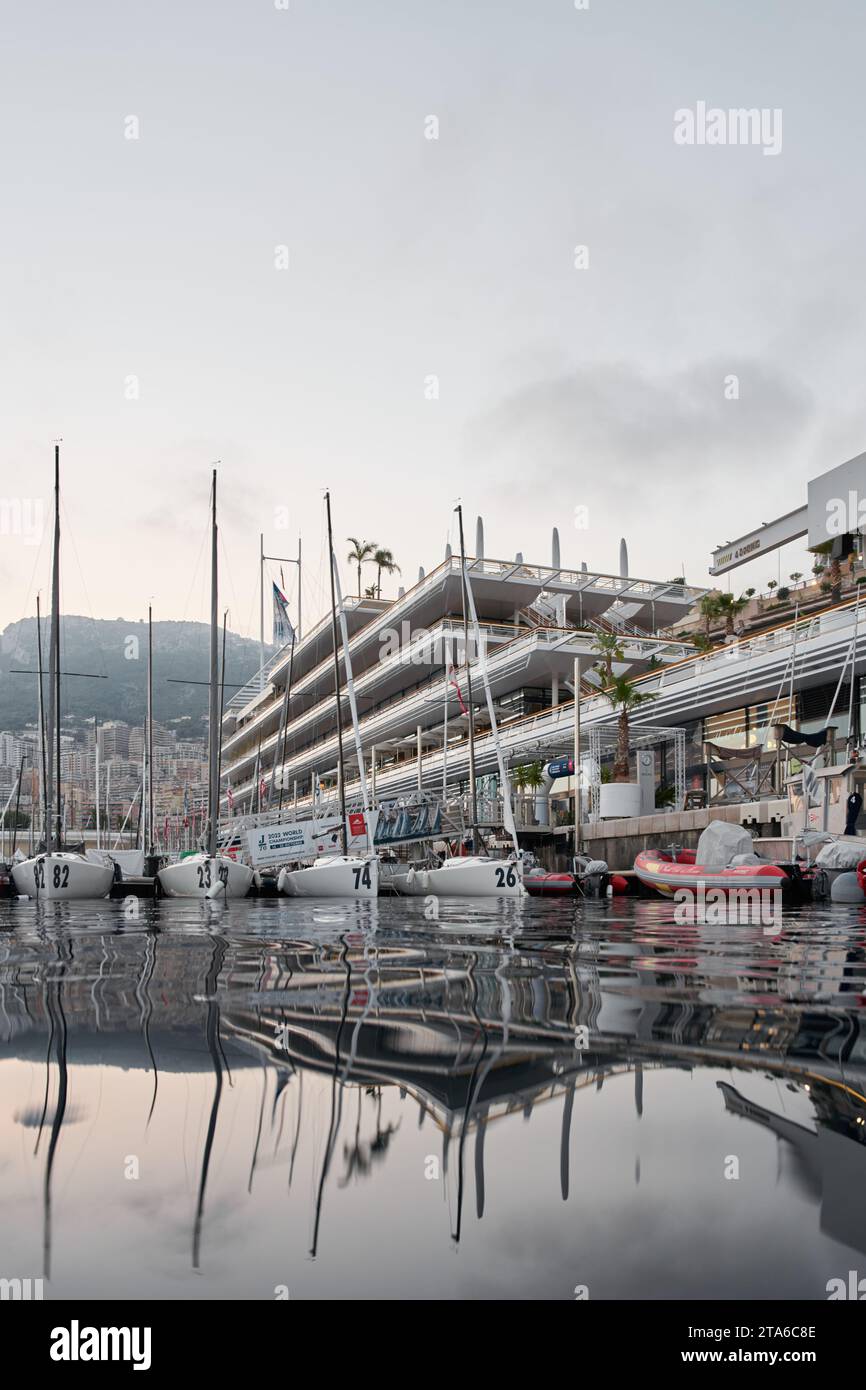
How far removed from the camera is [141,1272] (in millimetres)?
1934

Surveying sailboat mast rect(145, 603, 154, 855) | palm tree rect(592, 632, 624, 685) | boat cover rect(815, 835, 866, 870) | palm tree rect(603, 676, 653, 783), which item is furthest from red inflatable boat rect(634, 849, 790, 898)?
sailboat mast rect(145, 603, 154, 855)

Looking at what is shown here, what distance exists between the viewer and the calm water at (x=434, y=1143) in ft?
6.43

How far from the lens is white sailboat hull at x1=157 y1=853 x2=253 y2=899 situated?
32.4 m

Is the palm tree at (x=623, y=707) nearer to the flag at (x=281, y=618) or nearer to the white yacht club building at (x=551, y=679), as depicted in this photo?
the white yacht club building at (x=551, y=679)

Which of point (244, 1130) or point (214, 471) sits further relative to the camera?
point (214, 471)

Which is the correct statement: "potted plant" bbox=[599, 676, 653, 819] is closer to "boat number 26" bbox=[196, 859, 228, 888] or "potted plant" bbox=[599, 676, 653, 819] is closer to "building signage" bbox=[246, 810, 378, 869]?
"building signage" bbox=[246, 810, 378, 869]

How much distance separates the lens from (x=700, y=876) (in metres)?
24.1

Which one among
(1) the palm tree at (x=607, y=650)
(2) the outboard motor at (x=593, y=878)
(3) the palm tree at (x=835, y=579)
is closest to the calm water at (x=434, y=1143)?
(2) the outboard motor at (x=593, y=878)

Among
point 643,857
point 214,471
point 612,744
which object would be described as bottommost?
point 643,857

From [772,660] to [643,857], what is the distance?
11786 millimetres

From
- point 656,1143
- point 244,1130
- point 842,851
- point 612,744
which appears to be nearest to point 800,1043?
point 656,1143

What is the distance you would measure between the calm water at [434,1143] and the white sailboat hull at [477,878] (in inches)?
839

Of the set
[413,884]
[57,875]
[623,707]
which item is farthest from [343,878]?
[623,707]
